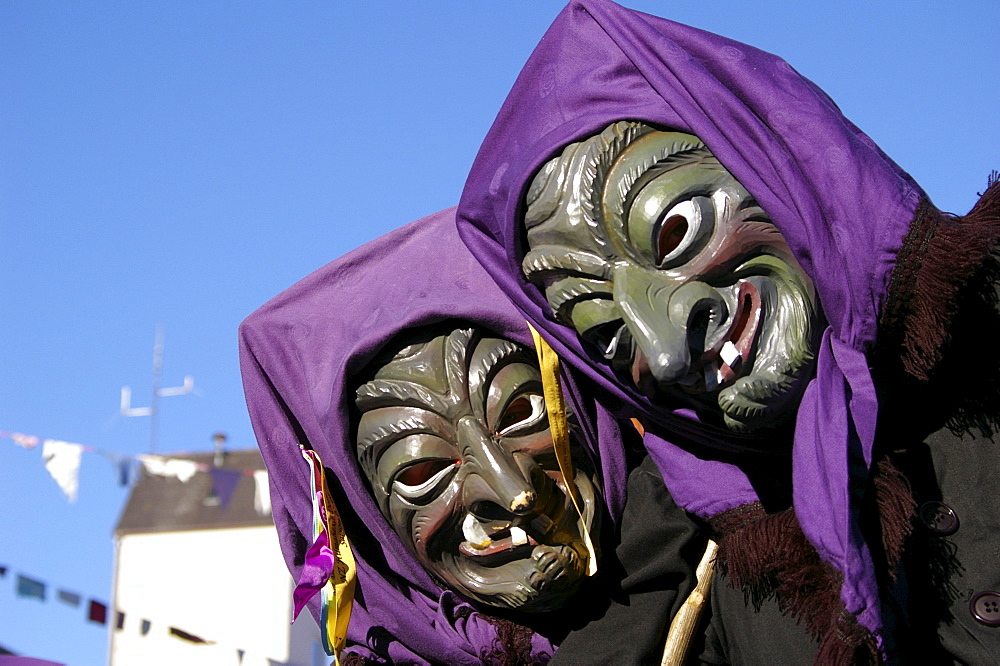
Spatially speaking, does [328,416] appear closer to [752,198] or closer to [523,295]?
[523,295]

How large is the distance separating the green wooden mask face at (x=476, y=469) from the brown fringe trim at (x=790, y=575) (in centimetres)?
40

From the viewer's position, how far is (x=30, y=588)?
20.5 feet

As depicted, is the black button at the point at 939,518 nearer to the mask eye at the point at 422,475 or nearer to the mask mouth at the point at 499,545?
the mask mouth at the point at 499,545

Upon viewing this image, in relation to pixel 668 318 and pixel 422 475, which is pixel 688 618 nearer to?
pixel 422 475

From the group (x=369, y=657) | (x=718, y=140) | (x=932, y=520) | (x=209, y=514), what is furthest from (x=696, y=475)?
(x=209, y=514)

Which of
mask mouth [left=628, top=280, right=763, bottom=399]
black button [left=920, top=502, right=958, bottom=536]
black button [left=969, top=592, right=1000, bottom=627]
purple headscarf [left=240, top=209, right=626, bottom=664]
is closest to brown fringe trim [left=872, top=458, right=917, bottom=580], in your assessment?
black button [left=920, top=502, right=958, bottom=536]

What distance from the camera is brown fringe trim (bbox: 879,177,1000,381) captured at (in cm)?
220

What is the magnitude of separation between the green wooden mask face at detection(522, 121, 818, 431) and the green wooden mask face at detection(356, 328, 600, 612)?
0.39 m

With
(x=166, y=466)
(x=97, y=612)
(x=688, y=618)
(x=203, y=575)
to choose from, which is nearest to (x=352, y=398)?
(x=688, y=618)

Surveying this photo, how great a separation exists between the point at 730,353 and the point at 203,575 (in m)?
12.8

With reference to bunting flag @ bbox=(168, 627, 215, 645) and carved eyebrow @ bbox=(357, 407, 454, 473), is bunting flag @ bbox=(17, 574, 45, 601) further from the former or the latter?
carved eyebrow @ bbox=(357, 407, 454, 473)

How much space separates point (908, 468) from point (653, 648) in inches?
26.5

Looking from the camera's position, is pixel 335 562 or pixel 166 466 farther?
pixel 166 466

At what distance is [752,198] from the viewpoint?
2.33m
